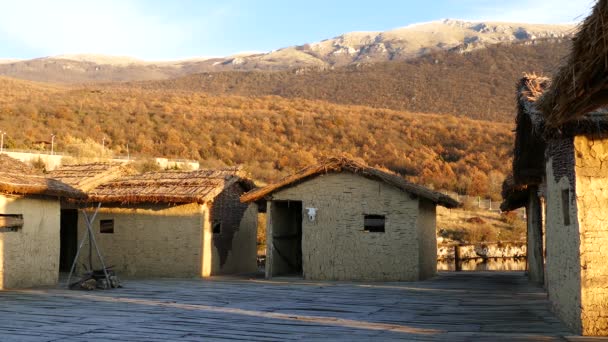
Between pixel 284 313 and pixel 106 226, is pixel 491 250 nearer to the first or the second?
pixel 106 226

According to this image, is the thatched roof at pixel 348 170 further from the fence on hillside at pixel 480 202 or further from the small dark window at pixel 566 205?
the fence on hillside at pixel 480 202

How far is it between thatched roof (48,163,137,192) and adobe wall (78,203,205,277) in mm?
1000

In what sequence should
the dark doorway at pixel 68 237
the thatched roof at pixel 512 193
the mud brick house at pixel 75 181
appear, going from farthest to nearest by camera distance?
1. the dark doorway at pixel 68 237
2. the mud brick house at pixel 75 181
3. the thatched roof at pixel 512 193

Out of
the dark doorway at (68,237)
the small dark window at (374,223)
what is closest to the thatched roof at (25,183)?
the dark doorway at (68,237)

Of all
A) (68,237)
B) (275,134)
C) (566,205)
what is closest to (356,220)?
(566,205)

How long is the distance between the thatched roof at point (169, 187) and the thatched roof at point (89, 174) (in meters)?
0.27

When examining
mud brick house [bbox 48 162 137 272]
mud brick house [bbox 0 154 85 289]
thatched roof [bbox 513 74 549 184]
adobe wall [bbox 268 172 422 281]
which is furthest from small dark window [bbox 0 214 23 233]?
thatched roof [bbox 513 74 549 184]

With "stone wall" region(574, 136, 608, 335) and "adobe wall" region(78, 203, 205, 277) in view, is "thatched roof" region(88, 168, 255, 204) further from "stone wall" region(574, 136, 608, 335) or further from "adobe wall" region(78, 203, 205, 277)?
"stone wall" region(574, 136, 608, 335)

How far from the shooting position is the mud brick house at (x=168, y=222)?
21.8m

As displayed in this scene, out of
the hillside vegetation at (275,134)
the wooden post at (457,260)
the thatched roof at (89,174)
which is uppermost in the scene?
the hillside vegetation at (275,134)

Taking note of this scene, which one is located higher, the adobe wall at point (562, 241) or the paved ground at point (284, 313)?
the adobe wall at point (562, 241)

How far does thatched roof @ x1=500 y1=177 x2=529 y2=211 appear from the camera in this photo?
18.0 m

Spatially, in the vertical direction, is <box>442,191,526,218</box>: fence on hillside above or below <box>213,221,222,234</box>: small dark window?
above

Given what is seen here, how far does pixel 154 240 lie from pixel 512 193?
34.9 ft
